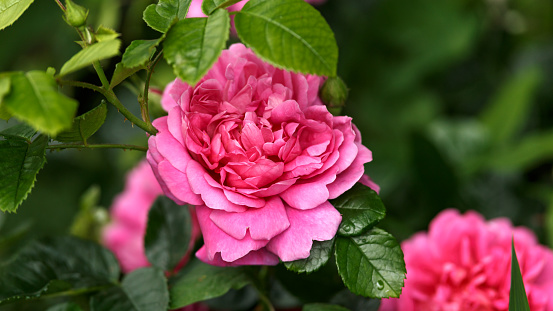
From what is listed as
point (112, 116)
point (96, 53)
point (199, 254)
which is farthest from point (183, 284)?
point (112, 116)

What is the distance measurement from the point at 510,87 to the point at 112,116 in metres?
0.77

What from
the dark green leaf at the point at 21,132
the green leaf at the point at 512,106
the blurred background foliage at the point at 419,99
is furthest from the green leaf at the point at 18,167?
Result: the green leaf at the point at 512,106

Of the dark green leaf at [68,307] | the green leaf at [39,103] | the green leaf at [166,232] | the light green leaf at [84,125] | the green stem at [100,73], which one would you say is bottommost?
the dark green leaf at [68,307]

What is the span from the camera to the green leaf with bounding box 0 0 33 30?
0.33 meters

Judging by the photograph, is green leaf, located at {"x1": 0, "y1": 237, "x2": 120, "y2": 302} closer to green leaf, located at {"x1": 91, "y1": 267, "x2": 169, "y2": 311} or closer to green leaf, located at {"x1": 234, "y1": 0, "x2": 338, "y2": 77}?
green leaf, located at {"x1": 91, "y1": 267, "x2": 169, "y2": 311}

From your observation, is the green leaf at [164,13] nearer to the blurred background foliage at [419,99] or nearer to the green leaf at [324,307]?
the green leaf at [324,307]

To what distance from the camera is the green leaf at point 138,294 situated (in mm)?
400

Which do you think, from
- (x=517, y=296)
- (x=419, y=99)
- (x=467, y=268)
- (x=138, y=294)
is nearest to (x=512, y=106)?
(x=419, y=99)

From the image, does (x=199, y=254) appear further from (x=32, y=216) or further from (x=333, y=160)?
(x=32, y=216)

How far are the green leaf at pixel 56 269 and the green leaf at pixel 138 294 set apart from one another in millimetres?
23

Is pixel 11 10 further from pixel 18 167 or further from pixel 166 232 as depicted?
pixel 166 232

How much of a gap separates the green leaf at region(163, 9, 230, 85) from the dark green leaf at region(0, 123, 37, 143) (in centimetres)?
11

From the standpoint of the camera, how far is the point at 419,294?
49 cm

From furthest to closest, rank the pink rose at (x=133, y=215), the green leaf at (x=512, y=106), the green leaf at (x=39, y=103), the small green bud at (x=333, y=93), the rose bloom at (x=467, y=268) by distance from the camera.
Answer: the green leaf at (x=512, y=106) < the pink rose at (x=133, y=215) < the rose bloom at (x=467, y=268) < the small green bud at (x=333, y=93) < the green leaf at (x=39, y=103)
